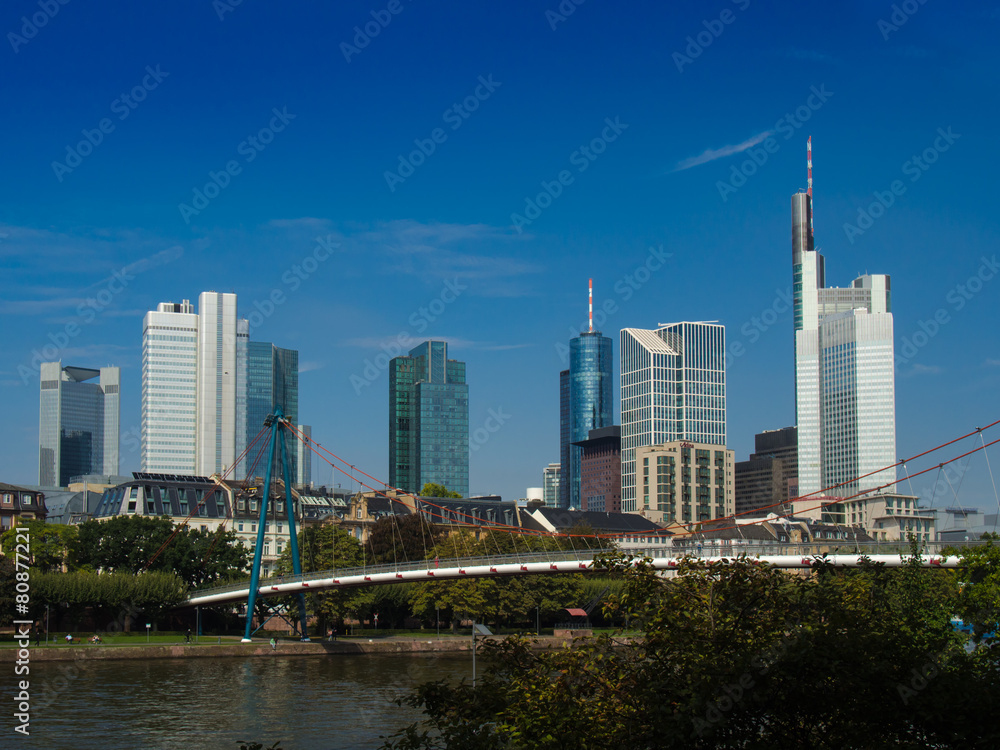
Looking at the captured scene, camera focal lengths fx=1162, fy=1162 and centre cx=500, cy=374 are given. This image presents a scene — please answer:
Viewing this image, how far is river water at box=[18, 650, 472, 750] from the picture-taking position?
1250 inches

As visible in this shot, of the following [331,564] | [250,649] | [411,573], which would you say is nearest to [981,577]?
[411,573]

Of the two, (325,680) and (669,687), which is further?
(325,680)

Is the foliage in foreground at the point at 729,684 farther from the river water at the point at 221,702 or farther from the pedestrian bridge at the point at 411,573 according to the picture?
the pedestrian bridge at the point at 411,573

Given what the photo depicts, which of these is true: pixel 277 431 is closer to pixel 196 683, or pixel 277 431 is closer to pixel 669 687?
→ pixel 196 683

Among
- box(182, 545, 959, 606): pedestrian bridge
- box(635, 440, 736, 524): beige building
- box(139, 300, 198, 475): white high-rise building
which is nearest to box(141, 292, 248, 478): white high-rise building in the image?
box(139, 300, 198, 475): white high-rise building

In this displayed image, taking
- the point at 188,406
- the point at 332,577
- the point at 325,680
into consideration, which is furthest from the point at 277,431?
the point at 188,406

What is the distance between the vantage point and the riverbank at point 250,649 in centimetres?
5359

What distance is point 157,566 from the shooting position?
74.3m

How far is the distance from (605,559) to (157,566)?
64070 millimetres

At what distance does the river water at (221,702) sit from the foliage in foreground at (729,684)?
1787 centimetres

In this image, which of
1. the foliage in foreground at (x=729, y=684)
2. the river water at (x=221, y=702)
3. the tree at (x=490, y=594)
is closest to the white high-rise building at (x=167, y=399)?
the tree at (x=490, y=594)

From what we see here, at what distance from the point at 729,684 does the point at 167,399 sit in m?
193

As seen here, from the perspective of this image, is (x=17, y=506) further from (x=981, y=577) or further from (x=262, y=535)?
(x=981, y=577)

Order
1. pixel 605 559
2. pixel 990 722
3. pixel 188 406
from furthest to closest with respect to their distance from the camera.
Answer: pixel 188 406 < pixel 605 559 < pixel 990 722
